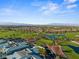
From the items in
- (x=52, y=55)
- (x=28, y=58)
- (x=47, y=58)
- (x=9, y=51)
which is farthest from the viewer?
(x=9, y=51)

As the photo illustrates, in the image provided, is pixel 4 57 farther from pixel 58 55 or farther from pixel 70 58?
pixel 70 58

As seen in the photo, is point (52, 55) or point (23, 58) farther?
point (52, 55)

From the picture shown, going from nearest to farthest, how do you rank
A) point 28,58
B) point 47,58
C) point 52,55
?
point 28,58 < point 47,58 < point 52,55

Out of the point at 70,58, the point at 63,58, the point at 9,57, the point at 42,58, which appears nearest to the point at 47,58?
the point at 42,58

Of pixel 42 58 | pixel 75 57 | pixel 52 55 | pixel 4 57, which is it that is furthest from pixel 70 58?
pixel 4 57

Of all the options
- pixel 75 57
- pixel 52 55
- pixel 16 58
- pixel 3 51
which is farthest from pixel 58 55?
pixel 3 51

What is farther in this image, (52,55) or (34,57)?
(52,55)

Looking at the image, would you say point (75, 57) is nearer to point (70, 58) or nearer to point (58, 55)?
point (70, 58)

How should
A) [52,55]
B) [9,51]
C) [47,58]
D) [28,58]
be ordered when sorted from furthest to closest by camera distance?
1. [9,51]
2. [52,55]
3. [47,58]
4. [28,58]
